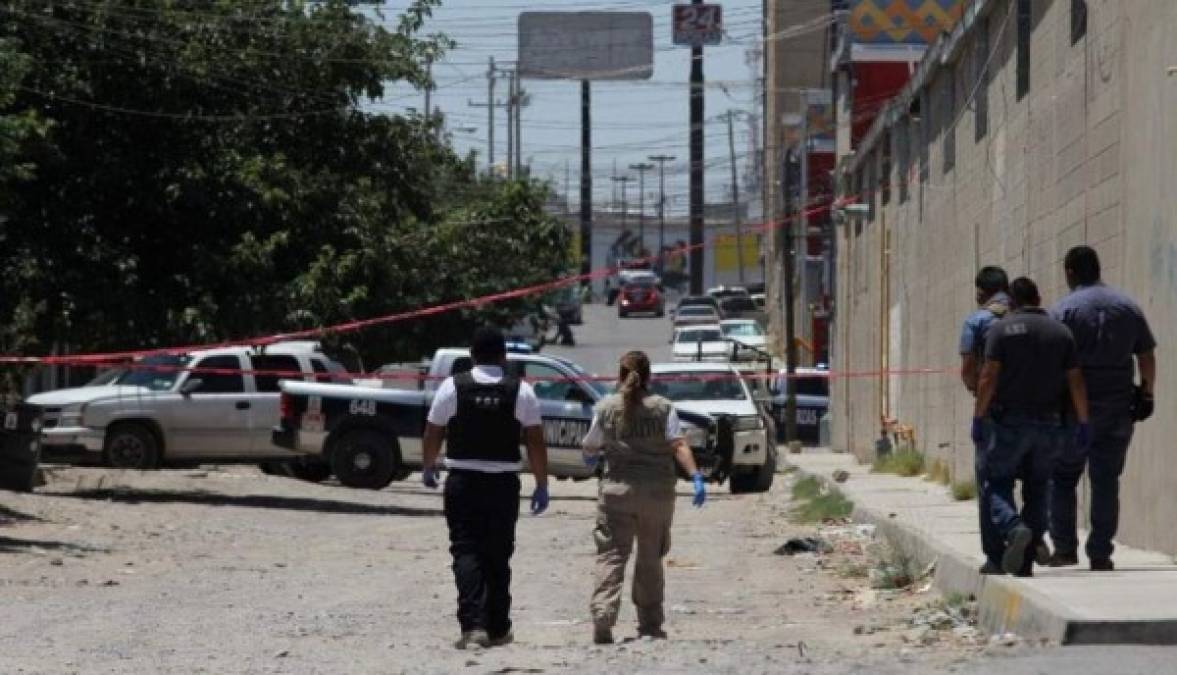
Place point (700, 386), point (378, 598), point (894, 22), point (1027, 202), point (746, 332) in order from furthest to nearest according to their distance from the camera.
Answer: point (746, 332), point (894, 22), point (700, 386), point (1027, 202), point (378, 598)

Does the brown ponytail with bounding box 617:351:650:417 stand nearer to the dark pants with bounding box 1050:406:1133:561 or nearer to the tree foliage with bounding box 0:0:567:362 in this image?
the dark pants with bounding box 1050:406:1133:561

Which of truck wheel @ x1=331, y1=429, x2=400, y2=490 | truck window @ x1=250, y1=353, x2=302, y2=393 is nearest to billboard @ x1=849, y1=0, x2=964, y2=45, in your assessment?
truck window @ x1=250, y1=353, x2=302, y2=393

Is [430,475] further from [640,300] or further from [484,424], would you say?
[640,300]

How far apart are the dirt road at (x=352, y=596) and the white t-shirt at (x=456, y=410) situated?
0.96 meters

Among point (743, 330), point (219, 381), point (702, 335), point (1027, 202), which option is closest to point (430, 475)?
point (1027, 202)

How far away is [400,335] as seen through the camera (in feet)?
156

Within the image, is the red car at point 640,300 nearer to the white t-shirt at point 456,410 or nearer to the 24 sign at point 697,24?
the 24 sign at point 697,24

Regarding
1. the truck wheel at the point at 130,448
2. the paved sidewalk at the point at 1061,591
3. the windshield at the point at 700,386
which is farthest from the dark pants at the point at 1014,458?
the truck wheel at the point at 130,448

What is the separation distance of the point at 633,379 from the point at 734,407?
710 inches

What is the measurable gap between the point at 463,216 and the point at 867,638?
124 feet

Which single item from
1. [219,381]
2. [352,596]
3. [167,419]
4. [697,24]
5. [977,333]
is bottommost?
[352,596]

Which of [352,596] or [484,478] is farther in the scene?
[352,596]

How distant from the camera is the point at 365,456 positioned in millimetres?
29094

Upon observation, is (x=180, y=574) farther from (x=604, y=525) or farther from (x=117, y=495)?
(x=117, y=495)
